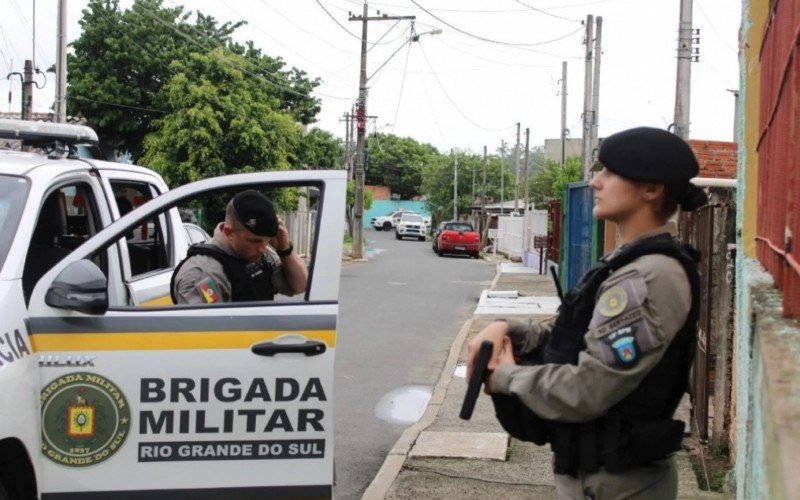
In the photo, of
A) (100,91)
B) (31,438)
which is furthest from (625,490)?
(100,91)

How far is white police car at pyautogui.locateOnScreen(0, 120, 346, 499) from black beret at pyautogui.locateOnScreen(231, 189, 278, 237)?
0.50 meters

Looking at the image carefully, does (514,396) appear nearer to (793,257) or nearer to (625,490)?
(625,490)

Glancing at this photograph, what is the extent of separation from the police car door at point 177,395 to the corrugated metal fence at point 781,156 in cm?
166

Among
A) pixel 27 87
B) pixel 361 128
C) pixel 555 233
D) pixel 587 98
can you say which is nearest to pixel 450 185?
pixel 361 128

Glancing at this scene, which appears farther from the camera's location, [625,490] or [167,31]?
[167,31]

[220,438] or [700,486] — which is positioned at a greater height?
[220,438]

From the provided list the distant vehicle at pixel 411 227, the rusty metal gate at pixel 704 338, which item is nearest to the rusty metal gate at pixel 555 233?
the rusty metal gate at pixel 704 338

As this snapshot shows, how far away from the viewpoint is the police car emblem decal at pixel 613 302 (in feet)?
7.43

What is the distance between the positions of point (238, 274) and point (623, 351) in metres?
2.46

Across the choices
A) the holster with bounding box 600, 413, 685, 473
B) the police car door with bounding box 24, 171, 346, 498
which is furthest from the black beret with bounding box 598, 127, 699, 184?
the police car door with bounding box 24, 171, 346, 498

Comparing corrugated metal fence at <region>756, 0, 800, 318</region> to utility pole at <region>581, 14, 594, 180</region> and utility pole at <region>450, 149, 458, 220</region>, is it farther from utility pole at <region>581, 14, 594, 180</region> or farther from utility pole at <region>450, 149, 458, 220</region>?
utility pole at <region>450, 149, 458, 220</region>

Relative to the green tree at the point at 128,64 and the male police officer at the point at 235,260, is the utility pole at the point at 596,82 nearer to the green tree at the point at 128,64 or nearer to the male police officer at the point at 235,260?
the green tree at the point at 128,64

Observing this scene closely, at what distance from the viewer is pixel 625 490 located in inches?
95.8

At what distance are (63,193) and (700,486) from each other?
13.4 feet
